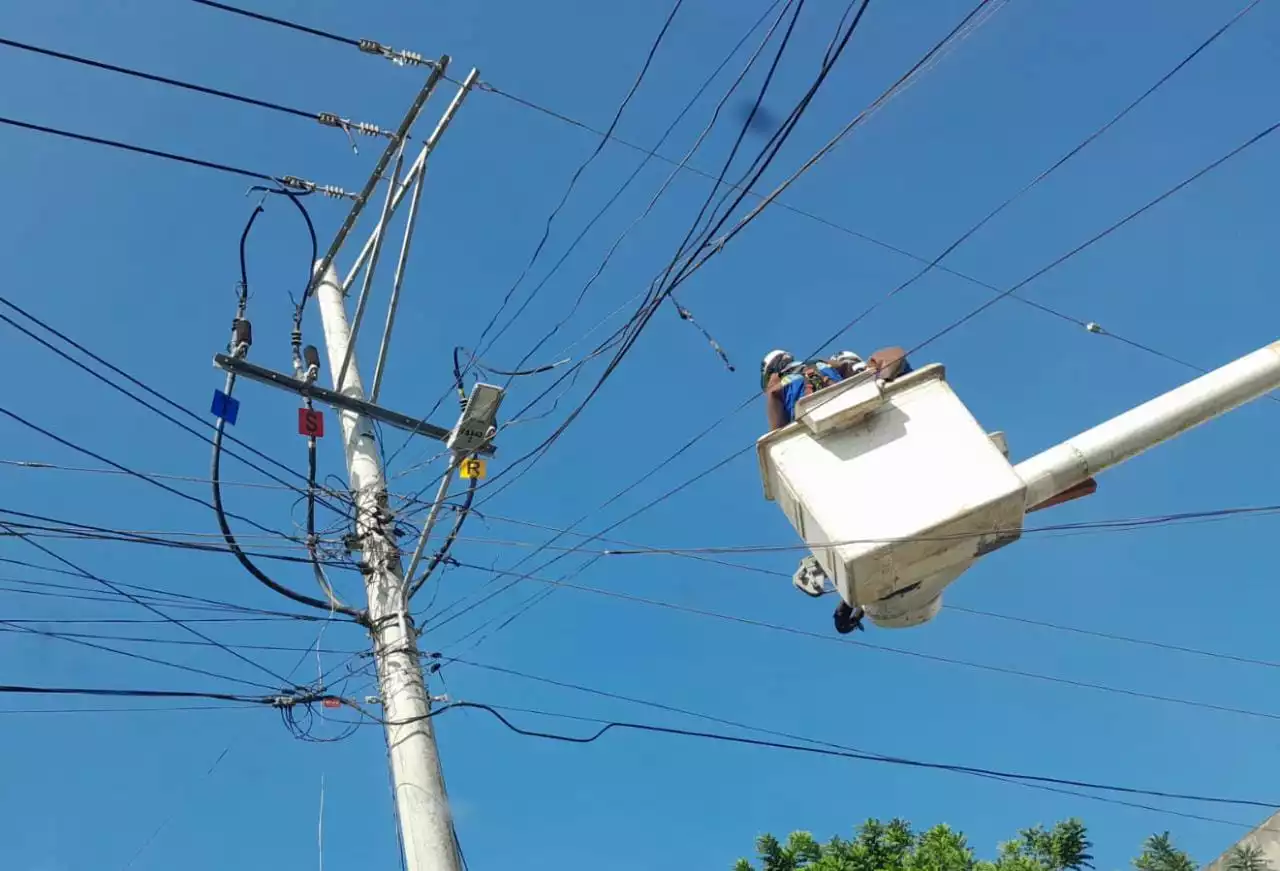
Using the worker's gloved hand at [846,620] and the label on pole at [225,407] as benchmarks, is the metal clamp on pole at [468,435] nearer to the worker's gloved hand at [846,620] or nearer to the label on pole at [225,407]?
the label on pole at [225,407]

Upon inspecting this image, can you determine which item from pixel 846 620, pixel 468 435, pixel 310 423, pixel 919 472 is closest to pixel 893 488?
pixel 919 472

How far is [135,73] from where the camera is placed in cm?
636

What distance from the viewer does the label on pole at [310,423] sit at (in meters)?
8.03

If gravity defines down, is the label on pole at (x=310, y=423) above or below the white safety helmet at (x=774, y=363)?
above

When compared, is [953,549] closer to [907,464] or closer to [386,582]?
[907,464]

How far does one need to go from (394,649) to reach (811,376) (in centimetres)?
334

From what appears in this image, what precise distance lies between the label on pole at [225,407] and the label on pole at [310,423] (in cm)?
69

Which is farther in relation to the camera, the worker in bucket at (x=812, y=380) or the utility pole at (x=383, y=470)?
the utility pole at (x=383, y=470)

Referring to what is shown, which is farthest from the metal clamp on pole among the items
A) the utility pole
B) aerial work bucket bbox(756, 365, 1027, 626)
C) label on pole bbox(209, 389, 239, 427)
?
aerial work bucket bbox(756, 365, 1027, 626)

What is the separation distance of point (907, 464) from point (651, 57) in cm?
368

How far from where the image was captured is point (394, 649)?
699 centimetres

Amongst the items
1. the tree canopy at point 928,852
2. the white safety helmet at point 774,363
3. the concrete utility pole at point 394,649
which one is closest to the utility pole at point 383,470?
the concrete utility pole at point 394,649

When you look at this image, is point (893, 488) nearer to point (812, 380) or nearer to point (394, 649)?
point (812, 380)

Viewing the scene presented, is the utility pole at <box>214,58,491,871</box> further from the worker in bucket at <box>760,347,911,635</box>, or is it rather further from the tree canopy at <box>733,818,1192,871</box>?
the tree canopy at <box>733,818,1192,871</box>
